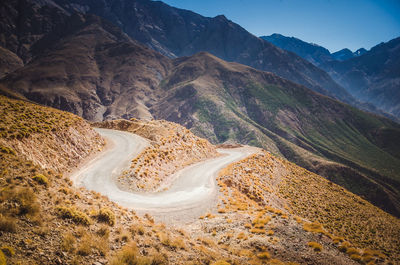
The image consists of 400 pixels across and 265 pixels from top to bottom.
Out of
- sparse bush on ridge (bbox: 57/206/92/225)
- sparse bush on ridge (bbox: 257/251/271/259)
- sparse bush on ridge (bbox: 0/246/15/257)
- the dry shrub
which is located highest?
sparse bush on ridge (bbox: 0/246/15/257)

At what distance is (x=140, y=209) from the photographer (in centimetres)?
1612

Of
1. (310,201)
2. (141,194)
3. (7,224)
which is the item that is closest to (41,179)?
(7,224)

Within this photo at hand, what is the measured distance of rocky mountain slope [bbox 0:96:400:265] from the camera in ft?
23.1

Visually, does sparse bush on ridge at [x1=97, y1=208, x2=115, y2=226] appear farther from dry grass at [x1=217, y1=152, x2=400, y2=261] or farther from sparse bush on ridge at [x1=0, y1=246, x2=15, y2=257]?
dry grass at [x1=217, y1=152, x2=400, y2=261]

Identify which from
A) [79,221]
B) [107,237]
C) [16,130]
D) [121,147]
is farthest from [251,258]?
[121,147]

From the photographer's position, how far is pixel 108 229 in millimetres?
8938

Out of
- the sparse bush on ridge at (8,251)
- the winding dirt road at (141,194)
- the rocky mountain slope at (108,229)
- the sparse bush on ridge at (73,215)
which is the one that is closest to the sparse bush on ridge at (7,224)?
the rocky mountain slope at (108,229)

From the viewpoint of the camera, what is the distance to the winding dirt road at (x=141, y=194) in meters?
17.7

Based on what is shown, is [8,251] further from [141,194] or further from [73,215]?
[141,194]

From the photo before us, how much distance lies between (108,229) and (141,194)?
34.6 ft

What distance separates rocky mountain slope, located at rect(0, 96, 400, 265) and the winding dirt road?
6.00 feet

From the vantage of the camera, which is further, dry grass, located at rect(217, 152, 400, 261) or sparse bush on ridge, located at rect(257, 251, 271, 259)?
dry grass, located at rect(217, 152, 400, 261)

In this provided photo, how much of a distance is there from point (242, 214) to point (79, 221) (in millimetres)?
12147

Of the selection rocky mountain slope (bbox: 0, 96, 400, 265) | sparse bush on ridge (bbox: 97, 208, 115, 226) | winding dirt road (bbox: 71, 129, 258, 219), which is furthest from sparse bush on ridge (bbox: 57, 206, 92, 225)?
winding dirt road (bbox: 71, 129, 258, 219)
